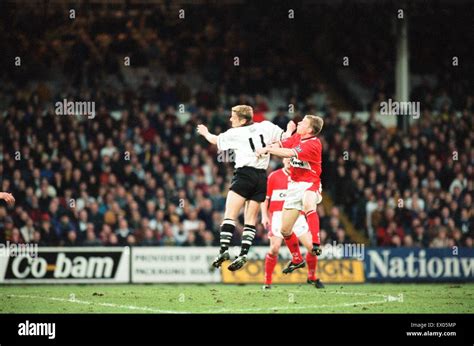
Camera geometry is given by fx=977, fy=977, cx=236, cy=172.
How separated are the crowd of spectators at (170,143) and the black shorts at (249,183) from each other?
280 inches

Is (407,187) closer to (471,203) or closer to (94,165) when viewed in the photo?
(471,203)

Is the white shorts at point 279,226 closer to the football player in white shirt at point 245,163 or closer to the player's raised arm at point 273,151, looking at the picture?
the football player in white shirt at point 245,163

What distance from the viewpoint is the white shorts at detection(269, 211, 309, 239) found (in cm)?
1662

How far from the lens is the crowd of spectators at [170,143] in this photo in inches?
883

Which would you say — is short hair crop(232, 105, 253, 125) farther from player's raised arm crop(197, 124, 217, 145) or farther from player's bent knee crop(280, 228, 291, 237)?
player's bent knee crop(280, 228, 291, 237)

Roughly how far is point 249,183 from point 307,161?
48.0 inches

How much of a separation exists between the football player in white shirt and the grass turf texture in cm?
105

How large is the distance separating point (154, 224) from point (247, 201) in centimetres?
765

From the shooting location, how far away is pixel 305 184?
51.4 feet

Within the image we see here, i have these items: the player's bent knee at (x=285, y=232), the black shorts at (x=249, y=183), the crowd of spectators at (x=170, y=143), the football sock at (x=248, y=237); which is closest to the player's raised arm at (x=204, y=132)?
the black shorts at (x=249, y=183)

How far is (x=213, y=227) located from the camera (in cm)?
2248

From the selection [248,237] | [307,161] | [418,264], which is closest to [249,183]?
[248,237]

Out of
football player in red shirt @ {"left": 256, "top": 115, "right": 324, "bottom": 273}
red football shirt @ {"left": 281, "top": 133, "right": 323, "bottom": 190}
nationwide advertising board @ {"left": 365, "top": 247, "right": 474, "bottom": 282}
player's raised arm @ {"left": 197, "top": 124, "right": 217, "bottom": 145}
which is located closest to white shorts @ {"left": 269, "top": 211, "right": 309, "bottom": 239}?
football player in red shirt @ {"left": 256, "top": 115, "right": 324, "bottom": 273}

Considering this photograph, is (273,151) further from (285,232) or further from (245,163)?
(285,232)
